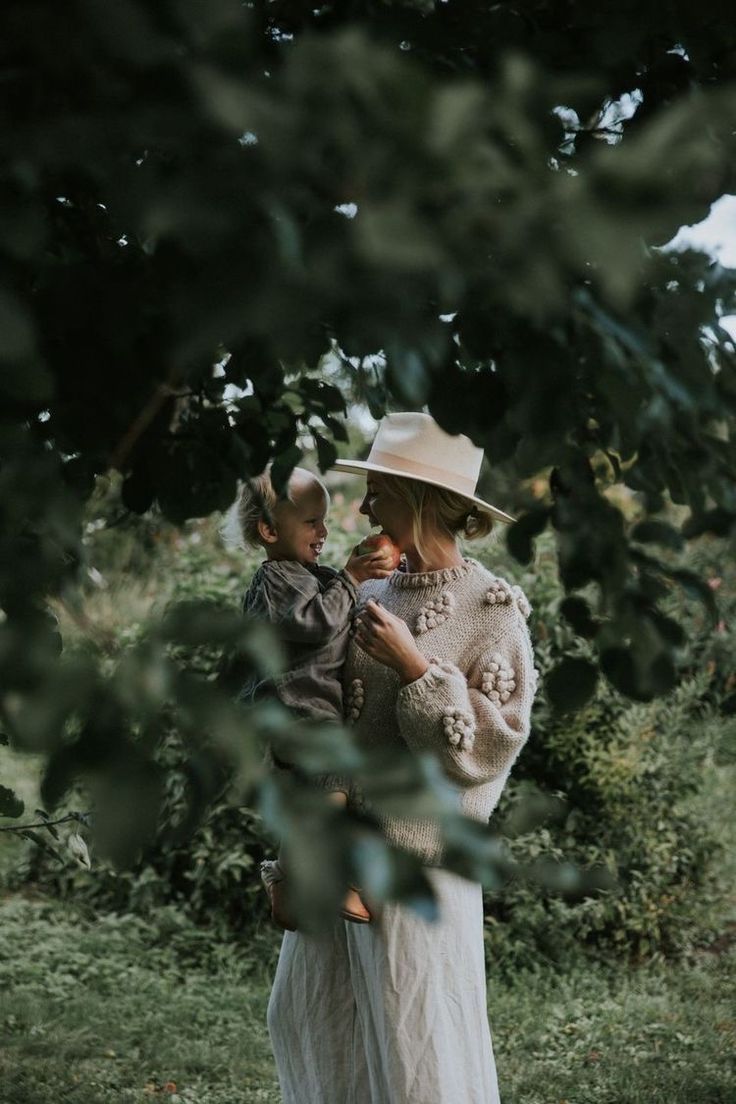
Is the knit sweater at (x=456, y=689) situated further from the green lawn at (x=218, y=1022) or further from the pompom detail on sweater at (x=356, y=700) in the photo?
the green lawn at (x=218, y=1022)

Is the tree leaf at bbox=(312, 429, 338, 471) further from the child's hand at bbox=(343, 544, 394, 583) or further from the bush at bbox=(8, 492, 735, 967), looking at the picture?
the bush at bbox=(8, 492, 735, 967)

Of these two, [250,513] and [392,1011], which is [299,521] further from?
[392,1011]

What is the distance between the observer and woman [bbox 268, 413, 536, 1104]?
2.58 metres

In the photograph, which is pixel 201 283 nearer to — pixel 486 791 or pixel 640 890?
pixel 486 791

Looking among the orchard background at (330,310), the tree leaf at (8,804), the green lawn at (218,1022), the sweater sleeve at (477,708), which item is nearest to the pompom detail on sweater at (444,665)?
the sweater sleeve at (477,708)

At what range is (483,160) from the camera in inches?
30.5

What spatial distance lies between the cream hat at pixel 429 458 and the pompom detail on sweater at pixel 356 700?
0.46 m

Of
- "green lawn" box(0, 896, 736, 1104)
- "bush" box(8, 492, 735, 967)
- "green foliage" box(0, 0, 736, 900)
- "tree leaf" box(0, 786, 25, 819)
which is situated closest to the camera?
"green foliage" box(0, 0, 736, 900)

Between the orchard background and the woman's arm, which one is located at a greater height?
the orchard background

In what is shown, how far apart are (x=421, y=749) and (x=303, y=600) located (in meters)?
0.40

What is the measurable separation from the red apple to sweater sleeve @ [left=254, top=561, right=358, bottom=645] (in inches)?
3.1

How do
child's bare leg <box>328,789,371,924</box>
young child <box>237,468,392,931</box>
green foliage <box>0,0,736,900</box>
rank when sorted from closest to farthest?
1. green foliage <box>0,0,736,900</box>
2. child's bare leg <box>328,789,371,924</box>
3. young child <box>237,468,392,931</box>

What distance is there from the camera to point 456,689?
2.56 m

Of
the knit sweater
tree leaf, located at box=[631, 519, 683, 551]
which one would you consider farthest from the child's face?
tree leaf, located at box=[631, 519, 683, 551]
